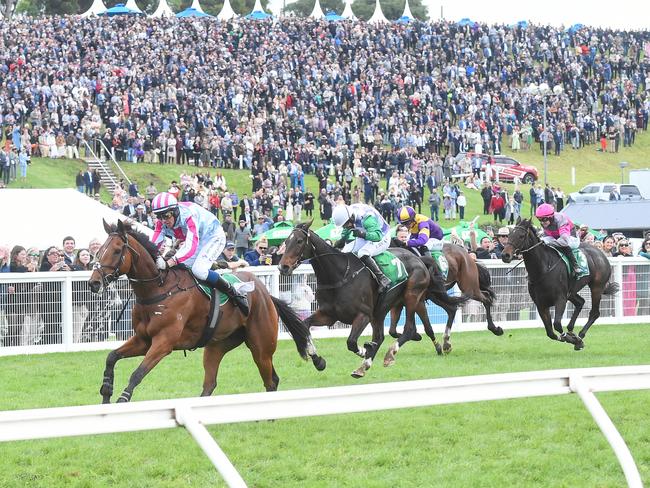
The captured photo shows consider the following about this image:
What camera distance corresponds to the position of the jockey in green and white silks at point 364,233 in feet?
34.9

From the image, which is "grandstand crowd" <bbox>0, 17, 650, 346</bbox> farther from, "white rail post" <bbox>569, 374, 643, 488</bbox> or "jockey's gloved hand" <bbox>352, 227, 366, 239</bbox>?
"white rail post" <bbox>569, 374, 643, 488</bbox>

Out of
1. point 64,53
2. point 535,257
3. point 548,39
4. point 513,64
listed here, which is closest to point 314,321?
point 535,257

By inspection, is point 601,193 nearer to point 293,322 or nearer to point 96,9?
point 96,9

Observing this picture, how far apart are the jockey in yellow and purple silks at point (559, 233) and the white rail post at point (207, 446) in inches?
A: 370

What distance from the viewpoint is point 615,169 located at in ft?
147

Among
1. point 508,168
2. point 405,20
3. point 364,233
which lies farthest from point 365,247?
point 405,20

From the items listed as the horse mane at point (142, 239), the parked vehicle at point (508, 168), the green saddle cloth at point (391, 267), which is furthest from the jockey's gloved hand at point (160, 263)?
A: the parked vehicle at point (508, 168)

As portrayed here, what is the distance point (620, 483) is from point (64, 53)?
112ft

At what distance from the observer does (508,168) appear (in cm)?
3944

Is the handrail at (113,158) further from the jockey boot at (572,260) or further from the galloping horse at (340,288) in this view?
the galloping horse at (340,288)

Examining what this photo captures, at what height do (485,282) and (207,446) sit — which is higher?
(207,446)

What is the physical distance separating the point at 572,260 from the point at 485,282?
1587 mm

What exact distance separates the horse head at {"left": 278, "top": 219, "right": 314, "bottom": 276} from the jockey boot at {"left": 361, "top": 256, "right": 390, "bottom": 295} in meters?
0.75

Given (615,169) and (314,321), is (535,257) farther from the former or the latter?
(615,169)
